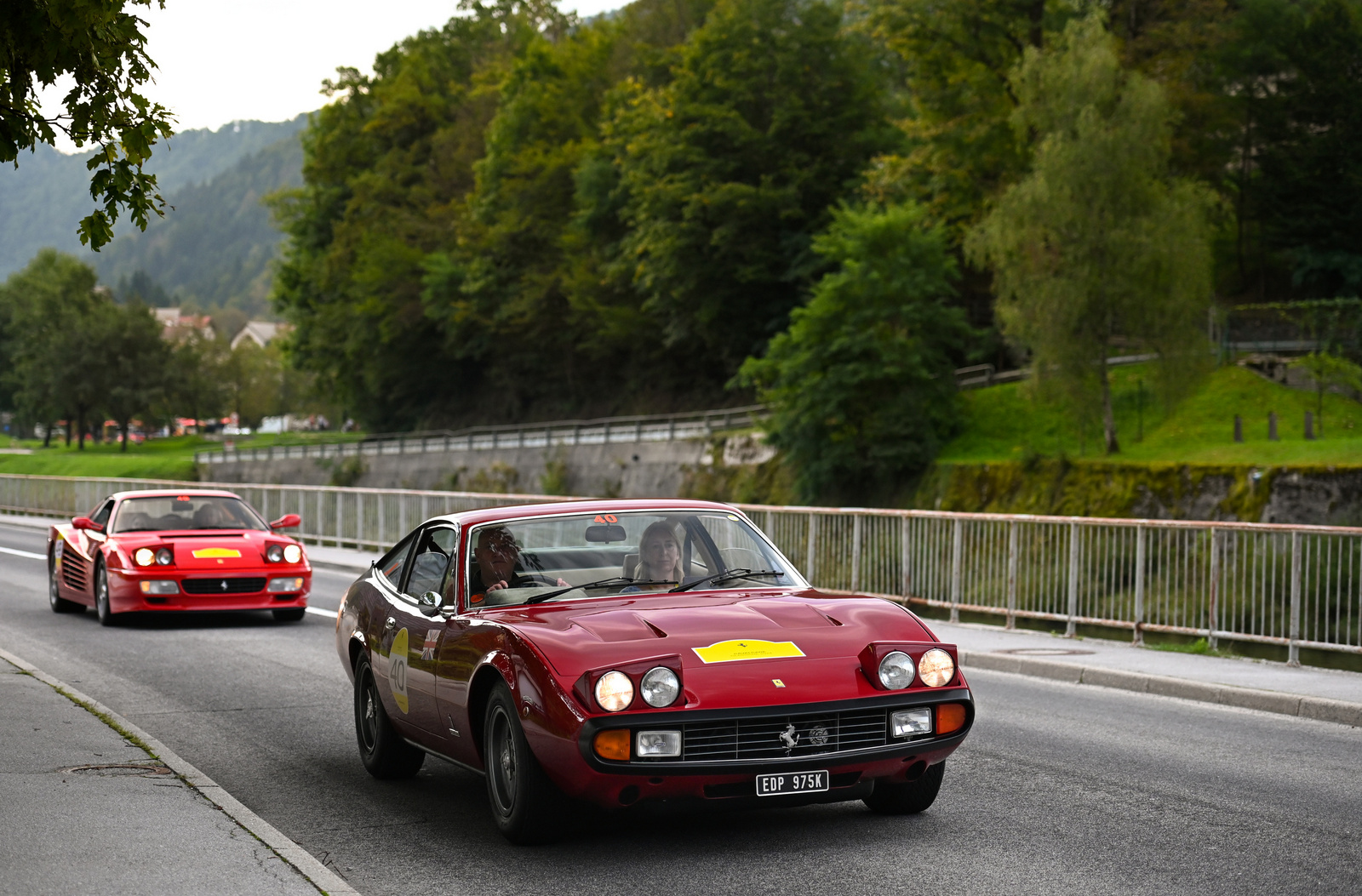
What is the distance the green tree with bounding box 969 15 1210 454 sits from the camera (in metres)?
43.7

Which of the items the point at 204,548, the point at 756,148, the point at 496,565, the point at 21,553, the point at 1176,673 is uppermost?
the point at 756,148

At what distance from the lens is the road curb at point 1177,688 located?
34.8 ft

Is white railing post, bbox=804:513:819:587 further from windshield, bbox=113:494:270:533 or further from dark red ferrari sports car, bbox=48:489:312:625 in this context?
windshield, bbox=113:494:270:533

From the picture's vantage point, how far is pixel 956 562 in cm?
1700

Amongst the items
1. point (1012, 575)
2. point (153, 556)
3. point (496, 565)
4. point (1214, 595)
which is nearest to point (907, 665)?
point (496, 565)

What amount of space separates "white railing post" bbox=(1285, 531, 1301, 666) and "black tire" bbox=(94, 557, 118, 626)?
11.0m

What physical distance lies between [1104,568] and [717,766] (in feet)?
34.3

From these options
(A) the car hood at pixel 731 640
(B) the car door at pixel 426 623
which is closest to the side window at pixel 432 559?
(B) the car door at pixel 426 623

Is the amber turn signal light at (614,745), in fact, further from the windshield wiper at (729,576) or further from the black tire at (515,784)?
the windshield wiper at (729,576)

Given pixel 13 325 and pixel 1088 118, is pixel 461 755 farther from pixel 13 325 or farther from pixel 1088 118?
pixel 13 325

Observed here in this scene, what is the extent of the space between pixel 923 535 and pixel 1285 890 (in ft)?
39.7

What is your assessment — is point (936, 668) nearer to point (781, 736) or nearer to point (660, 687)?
point (781, 736)

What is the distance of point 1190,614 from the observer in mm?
14906

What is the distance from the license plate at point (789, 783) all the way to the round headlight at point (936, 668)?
0.63 metres
